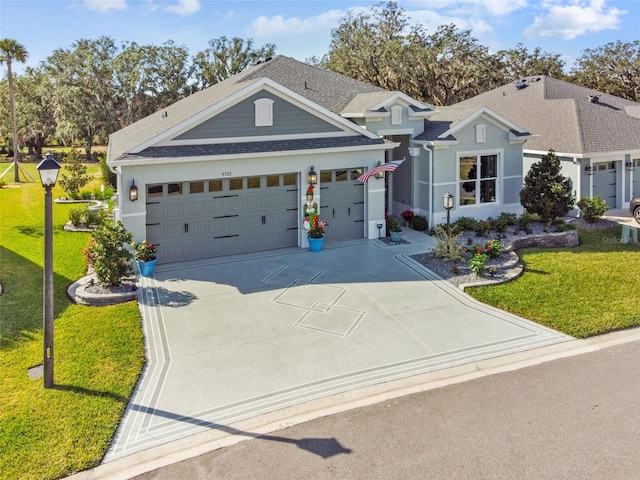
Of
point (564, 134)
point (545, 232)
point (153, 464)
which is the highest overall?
point (564, 134)

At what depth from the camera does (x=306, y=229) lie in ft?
50.5

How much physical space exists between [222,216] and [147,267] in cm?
261

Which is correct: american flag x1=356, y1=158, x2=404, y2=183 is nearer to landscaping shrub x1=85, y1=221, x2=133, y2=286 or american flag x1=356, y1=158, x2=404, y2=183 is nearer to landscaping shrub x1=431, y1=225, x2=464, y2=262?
landscaping shrub x1=431, y1=225, x2=464, y2=262

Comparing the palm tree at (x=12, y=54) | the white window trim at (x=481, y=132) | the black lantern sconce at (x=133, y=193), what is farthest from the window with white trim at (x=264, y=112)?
the palm tree at (x=12, y=54)

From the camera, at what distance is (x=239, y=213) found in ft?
48.6

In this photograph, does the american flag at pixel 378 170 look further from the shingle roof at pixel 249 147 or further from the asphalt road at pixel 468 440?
the asphalt road at pixel 468 440

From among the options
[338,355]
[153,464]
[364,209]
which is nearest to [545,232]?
[364,209]

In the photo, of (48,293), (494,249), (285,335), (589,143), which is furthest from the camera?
(589,143)

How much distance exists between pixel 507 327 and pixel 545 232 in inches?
290

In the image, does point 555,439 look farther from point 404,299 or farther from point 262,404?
point 404,299

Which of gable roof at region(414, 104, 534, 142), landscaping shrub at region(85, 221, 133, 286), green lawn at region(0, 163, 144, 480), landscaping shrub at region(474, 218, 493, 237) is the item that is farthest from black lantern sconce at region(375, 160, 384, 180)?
green lawn at region(0, 163, 144, 480)

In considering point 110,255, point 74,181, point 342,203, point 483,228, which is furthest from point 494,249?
point 74,181

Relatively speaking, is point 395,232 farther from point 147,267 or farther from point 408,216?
point 147,267

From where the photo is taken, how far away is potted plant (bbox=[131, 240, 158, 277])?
42.3 feet
